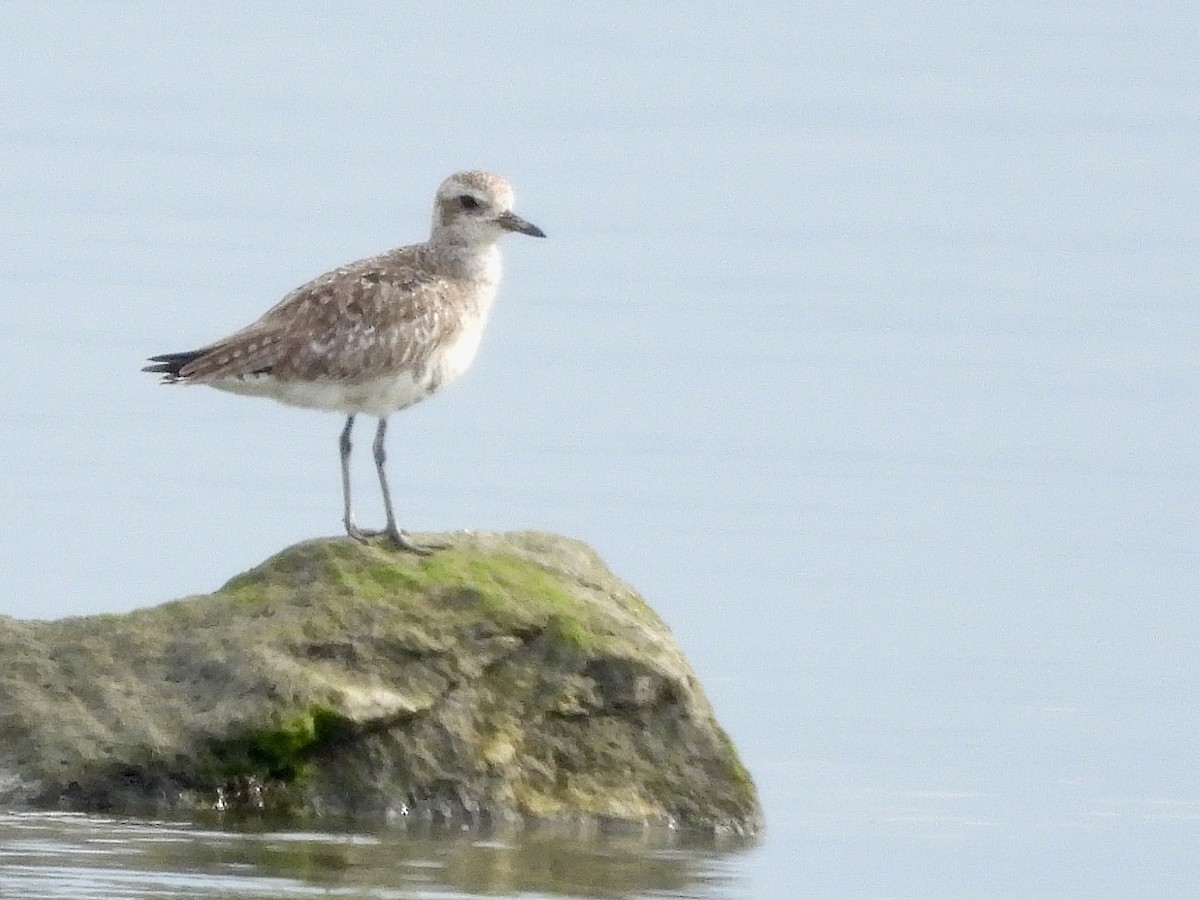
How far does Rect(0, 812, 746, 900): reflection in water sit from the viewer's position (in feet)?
41.8

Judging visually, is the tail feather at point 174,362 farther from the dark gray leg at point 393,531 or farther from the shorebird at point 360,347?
the dark gray leg at point 393,531

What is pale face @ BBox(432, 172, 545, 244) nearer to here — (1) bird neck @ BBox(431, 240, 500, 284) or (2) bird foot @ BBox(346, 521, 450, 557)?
(1) bird neck @ BBox(431, 240, 500, 284)

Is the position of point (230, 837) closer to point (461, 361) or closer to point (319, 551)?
point (319, 551)

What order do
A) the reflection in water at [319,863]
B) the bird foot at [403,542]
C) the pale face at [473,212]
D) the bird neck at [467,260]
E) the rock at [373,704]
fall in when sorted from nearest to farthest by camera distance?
the reflection in water at [319,863] → the rock at [373,704] → the bird foot at [403,542] → the bird neck at [467,260] → the pale face at [473,212]

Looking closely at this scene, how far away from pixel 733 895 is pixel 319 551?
271cm

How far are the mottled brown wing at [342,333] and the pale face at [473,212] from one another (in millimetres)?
729

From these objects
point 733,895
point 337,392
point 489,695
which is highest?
point 337,392

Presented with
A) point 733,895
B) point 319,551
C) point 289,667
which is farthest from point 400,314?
point 733,895

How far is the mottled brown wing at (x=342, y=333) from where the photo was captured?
1584 cm

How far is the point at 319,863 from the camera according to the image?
13.4m

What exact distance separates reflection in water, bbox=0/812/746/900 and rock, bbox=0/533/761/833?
27cm

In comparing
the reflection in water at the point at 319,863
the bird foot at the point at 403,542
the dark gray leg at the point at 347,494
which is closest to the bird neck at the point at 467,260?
the dark gray leg at the point at 347,494

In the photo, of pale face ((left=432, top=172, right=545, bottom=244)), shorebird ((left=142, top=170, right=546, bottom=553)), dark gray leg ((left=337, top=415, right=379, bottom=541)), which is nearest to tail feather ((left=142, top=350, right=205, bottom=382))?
shorebird ((left=142, top=170, right=546, bottom=553))

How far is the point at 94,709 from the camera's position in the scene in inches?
553
